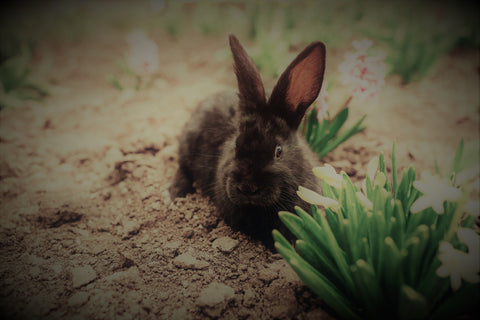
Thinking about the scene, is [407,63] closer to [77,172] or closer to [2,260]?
[77,172]

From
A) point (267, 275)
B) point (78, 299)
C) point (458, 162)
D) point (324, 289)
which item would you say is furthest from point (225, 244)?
point (458, 162)

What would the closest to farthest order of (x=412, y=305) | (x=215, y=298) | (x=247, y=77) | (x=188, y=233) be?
(x=412, y=305), (x=215, y=298), (x=247, y=77), (x=188, y=233)

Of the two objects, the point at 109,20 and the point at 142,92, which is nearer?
the point at 142,92

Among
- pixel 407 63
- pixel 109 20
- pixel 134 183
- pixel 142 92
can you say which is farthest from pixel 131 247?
pixel 109 20

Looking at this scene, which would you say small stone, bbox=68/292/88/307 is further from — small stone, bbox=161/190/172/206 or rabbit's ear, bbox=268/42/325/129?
rabbit's ear, bbox=268/42/325/129

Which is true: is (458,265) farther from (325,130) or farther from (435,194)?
(325,130)

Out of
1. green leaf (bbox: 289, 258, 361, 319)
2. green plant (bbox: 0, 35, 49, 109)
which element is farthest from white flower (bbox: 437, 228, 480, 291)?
green plant (bbox: 0, 35, 49, 109)
